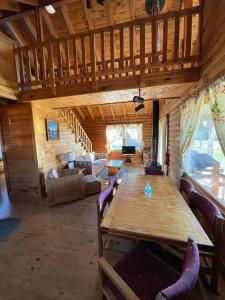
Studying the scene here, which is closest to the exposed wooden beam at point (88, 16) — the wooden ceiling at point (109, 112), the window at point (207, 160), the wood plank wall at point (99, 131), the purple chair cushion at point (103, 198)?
the window at point (207, 160)

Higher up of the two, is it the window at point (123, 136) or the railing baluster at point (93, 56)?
the railing baluster at point (93, 56)

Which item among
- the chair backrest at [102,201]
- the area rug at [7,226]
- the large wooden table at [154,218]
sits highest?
the chair backrest at [102,201]

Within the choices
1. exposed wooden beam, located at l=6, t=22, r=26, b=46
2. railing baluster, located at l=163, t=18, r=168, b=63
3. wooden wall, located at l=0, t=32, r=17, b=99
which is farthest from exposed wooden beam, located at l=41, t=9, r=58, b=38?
railing baluster, located at l=163, t=18, r=168, b=63

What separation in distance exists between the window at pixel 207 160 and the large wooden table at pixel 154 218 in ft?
2.32

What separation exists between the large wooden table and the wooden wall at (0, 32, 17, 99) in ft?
9.95

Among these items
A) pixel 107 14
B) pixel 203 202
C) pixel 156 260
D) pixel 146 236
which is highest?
pixel 107 14

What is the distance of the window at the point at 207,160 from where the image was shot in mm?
2080

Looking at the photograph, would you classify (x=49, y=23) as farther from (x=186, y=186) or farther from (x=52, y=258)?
(x=52, y=258)

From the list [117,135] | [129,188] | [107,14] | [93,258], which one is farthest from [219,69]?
[117,135]

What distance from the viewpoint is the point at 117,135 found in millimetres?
8234

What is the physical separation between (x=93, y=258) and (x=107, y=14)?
503 cm

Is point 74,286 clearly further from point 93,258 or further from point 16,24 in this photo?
point 16,24

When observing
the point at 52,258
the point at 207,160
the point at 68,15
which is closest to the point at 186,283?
the point at 52,258

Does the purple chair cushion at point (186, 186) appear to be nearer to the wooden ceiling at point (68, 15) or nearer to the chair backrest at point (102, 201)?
the chair backrest at point (102, 201)
